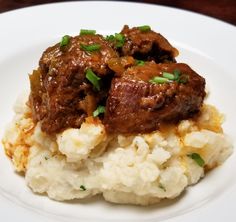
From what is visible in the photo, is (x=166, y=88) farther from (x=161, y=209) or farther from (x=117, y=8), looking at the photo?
(x=117, y=8)

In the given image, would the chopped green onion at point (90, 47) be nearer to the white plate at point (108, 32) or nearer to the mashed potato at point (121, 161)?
the mashed potato at point (121, 161)

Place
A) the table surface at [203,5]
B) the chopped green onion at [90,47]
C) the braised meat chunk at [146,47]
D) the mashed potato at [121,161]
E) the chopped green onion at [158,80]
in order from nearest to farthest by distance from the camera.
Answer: the mashed potato at [121,161]
the chopped green onion at [158,80]
the chopped green onion at [90,47]
the braised meat chunk at [146,47]
the table surface at [203,5]

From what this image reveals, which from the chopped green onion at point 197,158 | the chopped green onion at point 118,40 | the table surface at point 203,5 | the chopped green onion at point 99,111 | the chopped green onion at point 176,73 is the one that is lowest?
the table surface at point 203,5

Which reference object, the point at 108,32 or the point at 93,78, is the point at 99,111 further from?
the point at 108,32

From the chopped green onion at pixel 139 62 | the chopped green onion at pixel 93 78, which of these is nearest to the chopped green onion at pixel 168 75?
the chopped green onion at pixel 139 62

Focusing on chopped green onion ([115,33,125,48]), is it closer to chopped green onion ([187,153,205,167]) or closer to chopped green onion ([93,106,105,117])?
chopped green onion ([93,106,105,117])

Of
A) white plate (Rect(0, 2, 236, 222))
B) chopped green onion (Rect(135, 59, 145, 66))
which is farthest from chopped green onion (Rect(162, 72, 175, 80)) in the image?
white plate (Rect(0, 2, 236, 222))

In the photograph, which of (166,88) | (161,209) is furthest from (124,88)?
(161,209)
